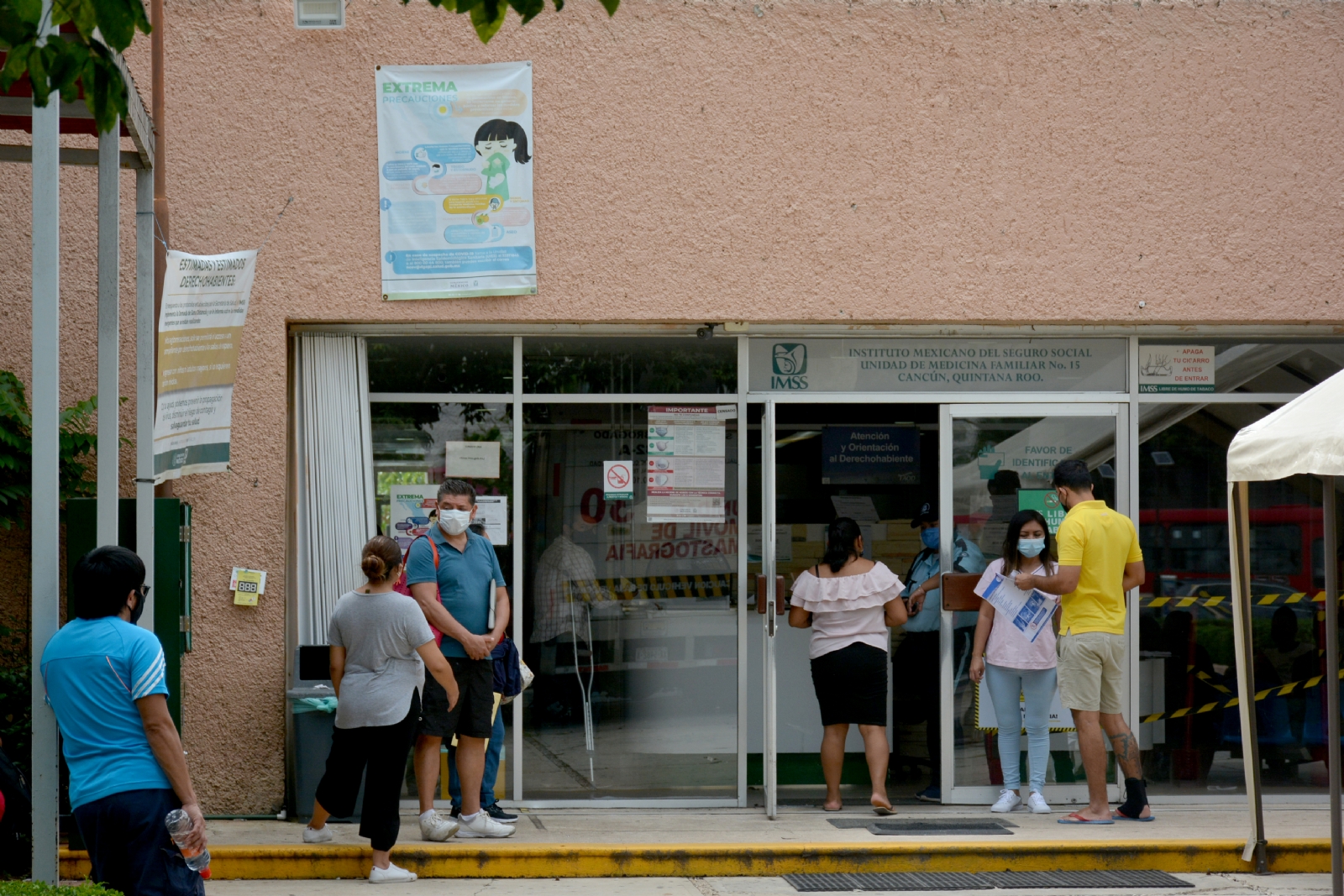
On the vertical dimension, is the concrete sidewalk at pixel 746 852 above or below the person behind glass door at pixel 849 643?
below

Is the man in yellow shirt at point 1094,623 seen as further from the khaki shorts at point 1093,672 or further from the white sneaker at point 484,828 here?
the white sneaker at point 484,828

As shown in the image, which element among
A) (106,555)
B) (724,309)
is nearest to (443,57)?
(724,309)

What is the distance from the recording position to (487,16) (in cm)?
393

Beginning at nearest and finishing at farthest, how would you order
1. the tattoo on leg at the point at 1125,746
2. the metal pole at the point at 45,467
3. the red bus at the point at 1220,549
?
the metal pole at the point at 45,467
the tattoo on leg at the point at 1125,746
the red bus at the point at 1220,549

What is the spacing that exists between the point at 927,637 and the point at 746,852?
7.40 ft

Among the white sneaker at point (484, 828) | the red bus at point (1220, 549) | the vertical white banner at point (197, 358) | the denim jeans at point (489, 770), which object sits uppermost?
the vertical white banner at point (197, 358)

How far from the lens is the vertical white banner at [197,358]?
19.7 ft

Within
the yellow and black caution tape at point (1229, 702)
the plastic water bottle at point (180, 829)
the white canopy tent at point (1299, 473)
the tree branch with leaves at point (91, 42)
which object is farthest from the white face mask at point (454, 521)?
the yellow and black caution tape at point (1229, 702)

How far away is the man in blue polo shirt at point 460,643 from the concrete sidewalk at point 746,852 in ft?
1.00

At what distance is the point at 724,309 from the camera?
8.06m

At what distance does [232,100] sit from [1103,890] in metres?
6.54

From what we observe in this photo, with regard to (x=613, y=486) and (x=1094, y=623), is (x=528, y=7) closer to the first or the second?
(x=613, y=486)

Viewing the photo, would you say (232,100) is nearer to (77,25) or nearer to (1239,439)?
(77,25)

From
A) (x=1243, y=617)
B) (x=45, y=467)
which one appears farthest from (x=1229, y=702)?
(x=45, y=467)
